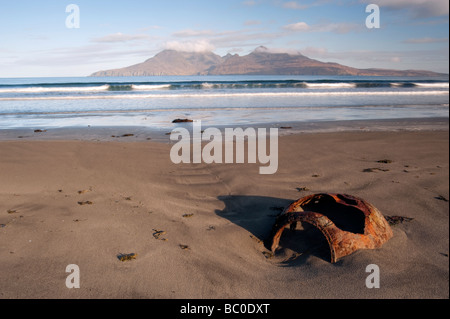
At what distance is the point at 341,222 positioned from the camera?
354cm

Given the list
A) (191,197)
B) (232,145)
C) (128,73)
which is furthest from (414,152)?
(128,73)

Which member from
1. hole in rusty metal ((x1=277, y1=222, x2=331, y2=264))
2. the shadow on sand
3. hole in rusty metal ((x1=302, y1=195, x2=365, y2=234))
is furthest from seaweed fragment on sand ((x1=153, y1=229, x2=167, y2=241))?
hole in rusty metal ((x1=302, y1=195, x2=365, y2=234))

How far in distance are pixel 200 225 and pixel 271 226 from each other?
784mm

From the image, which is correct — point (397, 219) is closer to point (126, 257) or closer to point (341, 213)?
point (341, 213)

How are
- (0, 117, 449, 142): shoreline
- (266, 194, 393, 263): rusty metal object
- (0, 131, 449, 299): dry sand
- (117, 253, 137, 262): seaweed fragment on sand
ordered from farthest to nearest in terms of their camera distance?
(0, 117, 449, 142): shoreline, (117, 253, 137, 262): seaweed fragment on sand, (266, 194, 393, 263): rusty metal object, (0, 131, 449, 299): dry sand

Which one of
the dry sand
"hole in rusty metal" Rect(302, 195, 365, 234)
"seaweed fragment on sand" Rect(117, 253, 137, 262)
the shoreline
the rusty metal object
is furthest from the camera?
the shoreline

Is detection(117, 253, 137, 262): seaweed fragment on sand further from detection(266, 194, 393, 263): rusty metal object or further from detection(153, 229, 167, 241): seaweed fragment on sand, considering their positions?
detection(266, 194, 393, 263): rusty metal object

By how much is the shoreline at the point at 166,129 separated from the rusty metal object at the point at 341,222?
222 inches

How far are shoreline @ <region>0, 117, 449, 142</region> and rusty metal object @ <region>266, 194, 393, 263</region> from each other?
18.5 ft

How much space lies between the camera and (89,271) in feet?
9.72

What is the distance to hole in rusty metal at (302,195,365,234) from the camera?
3.42 meters

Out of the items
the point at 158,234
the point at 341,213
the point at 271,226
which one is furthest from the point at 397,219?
the point at 158,234

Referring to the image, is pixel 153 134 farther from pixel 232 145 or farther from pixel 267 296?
pixel 267 296

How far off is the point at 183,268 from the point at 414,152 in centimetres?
535
